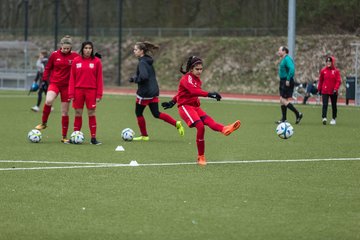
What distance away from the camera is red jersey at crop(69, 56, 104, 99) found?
58.0 feet

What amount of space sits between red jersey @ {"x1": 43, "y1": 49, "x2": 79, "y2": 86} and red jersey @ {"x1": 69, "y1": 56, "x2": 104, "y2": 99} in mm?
811

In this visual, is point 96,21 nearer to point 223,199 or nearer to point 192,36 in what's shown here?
point 192,36

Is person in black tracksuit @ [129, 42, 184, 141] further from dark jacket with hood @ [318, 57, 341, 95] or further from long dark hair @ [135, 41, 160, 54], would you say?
dark jacket with hood @ [318, 57, 341, 95]

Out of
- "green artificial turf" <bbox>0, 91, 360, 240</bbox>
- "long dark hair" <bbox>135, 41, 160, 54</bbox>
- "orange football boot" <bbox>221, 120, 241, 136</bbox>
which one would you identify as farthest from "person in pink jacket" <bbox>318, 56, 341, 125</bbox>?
"orange football boot" <bbox>221, 120, 241, 136</bbox>

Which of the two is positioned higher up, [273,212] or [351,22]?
[351,22]

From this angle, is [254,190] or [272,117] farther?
[272,117]

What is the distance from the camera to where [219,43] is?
57969 millimetres

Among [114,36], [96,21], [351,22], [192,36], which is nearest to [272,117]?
[351,22]

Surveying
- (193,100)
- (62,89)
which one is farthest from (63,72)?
(193,100)

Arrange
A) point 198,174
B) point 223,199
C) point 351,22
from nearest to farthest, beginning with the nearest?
point 223,199
point 198,174
point 351,22

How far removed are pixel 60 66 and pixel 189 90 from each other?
4.29 m

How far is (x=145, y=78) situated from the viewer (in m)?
19.1

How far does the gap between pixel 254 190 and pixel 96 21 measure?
60.1 m

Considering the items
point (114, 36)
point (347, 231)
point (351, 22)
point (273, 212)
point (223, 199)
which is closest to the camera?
point (347, 231)
